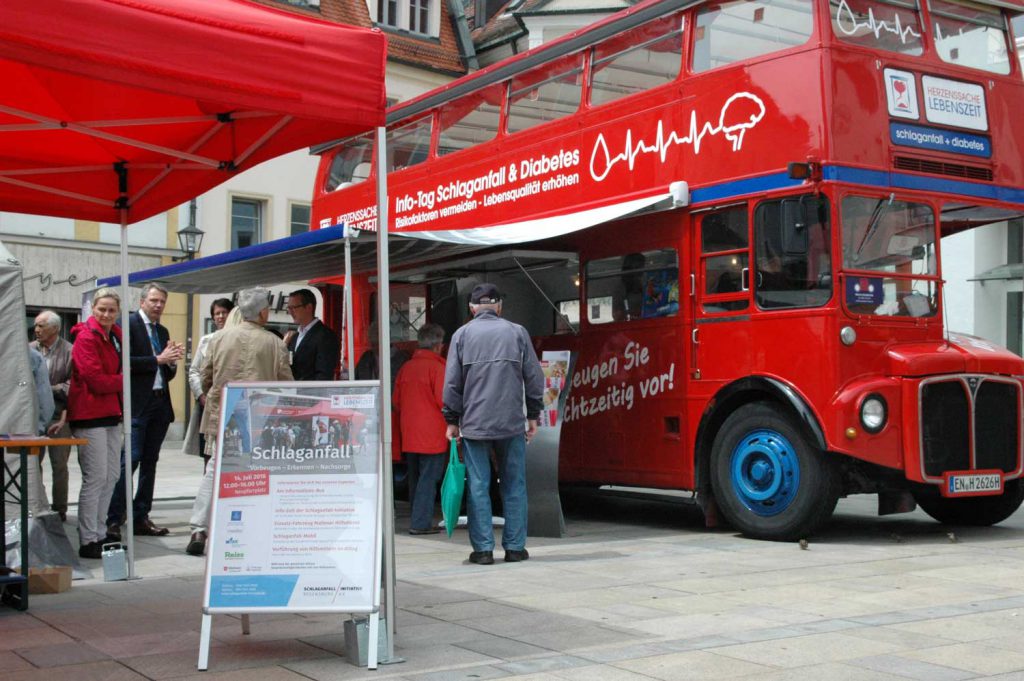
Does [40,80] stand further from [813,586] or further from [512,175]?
[512,175]

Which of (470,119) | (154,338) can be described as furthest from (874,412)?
(470,119)

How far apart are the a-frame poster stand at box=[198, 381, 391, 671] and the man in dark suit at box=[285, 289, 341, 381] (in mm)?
5239

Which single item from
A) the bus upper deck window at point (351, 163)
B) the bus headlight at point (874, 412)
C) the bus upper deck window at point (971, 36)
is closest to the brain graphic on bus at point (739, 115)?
the bus upper deck window at point (971, 36)

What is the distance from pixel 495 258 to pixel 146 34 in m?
6.43

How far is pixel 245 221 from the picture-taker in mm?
28766

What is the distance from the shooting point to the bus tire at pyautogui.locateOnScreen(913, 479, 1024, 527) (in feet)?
34.5

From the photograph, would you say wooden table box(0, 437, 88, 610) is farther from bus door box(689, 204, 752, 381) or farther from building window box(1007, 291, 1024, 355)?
building window box(1007, 291, 1024, 355)

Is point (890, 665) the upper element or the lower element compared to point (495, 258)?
lower

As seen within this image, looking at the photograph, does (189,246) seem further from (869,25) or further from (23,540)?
Answer: (23,540)

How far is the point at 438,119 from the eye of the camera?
14.1 m

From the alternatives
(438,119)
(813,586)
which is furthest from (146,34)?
(438,119)

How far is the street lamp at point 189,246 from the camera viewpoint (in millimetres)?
25703

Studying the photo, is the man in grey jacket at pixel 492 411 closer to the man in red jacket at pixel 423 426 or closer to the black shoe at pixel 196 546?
the man in red jacket at pixel 423 426

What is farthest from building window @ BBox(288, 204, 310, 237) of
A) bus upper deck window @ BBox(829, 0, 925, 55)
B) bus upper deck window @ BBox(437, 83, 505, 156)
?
bus upper deck window @ BBox(829, 0, 925, 55)
